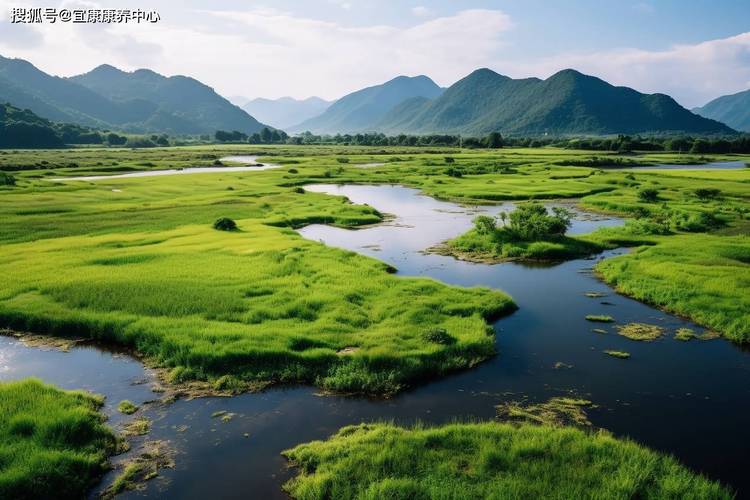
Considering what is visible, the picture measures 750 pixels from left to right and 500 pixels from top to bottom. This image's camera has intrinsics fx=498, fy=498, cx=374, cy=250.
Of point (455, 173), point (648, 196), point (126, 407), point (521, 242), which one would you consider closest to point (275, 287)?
point (126, 407)

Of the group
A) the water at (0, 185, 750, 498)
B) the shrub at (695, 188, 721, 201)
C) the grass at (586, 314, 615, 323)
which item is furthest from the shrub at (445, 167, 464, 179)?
the grass at (586, 314, 615, 323)

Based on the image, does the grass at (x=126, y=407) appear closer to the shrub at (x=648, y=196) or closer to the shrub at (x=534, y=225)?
the shrub at (x=534, y=225)

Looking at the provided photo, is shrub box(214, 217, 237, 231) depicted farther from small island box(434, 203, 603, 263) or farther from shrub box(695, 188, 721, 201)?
shrub box(695, 188, 721, 201)

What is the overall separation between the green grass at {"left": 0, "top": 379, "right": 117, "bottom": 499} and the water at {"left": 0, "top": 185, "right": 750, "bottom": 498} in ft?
4.66

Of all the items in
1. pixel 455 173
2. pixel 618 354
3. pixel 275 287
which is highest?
pixel 455 173

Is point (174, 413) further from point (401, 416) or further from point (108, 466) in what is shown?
point (401, 416)

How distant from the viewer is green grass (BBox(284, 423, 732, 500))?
1291 cm

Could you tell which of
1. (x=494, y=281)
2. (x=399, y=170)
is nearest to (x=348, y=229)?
(x=494, y=281)

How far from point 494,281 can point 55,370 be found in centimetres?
2493

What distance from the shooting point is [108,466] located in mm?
14461

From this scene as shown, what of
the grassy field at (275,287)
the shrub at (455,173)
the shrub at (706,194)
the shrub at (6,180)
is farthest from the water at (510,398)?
the shrub at (455,173)

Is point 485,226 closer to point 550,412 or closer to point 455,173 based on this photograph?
point 550,412

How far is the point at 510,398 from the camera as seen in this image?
18.5 metres

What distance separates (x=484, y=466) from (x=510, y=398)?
16.6 ft
